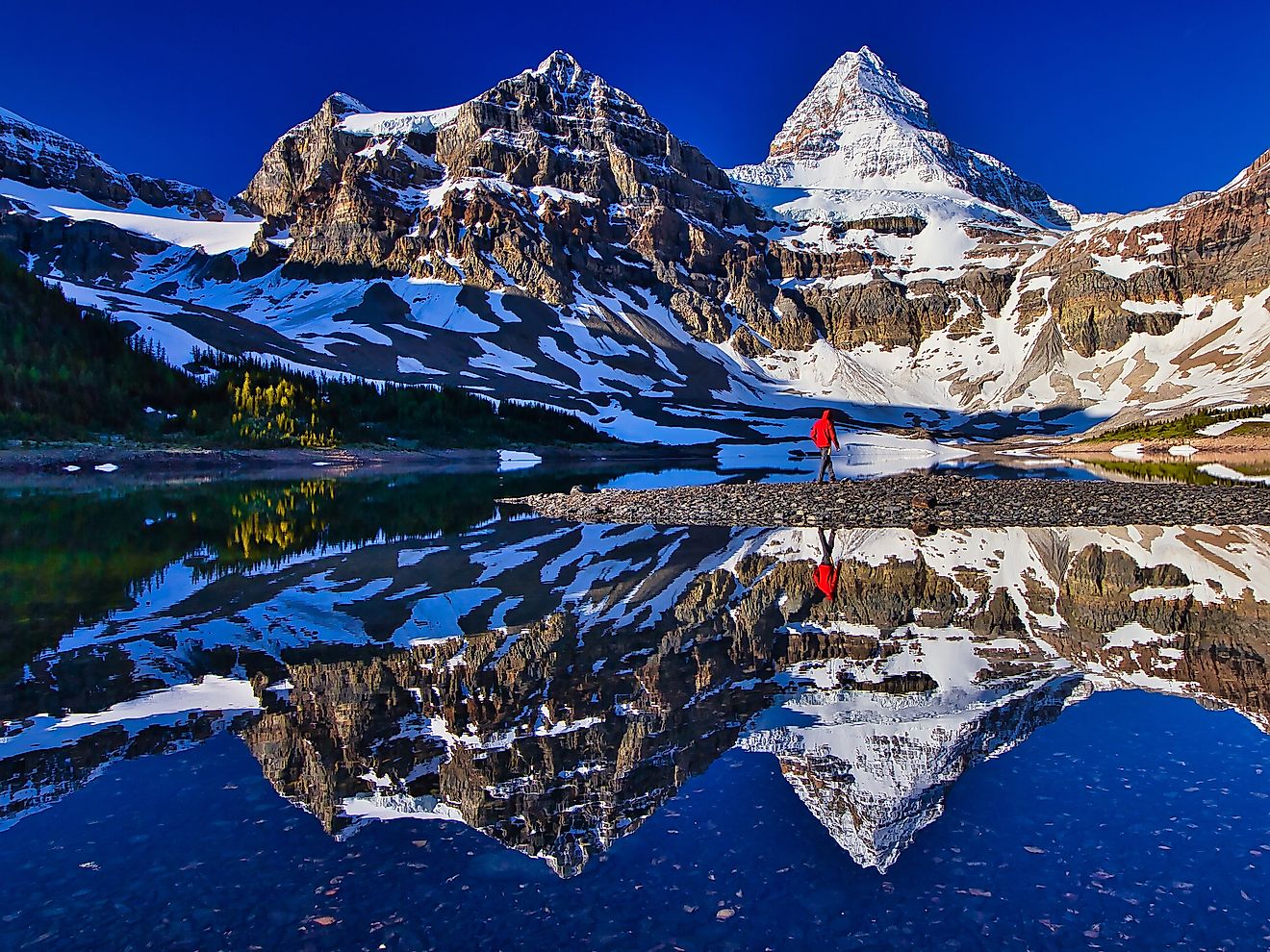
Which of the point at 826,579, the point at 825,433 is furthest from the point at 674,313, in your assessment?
the point at 826,579

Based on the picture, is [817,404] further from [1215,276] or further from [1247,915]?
[1247,915]

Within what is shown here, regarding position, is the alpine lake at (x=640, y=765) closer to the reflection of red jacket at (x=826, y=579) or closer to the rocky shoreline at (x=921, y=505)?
the reflection of red jacket at (x=826, y=579)

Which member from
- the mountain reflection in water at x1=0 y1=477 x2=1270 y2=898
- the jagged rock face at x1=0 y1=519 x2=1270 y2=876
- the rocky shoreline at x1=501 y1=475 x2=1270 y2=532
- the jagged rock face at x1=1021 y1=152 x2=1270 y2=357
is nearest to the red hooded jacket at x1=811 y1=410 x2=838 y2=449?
the rocky shoreline at x1=501 y1=475 x2=1270 y2=532

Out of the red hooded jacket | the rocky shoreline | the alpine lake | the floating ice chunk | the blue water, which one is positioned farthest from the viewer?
the floating ice chunk

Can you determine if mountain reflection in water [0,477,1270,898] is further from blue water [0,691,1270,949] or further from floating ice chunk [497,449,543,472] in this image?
floating ice chunk [497,449,543,472]

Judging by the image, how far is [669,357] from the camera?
171 m

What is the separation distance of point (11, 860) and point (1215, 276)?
8267 inches

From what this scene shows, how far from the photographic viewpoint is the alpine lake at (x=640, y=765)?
4.38 metres

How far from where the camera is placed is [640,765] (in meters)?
6.20

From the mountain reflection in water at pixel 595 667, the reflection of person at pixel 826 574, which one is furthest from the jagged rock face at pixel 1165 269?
the mountain reflection in water at pixel 595 667

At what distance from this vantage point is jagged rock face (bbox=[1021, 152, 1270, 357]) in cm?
16875

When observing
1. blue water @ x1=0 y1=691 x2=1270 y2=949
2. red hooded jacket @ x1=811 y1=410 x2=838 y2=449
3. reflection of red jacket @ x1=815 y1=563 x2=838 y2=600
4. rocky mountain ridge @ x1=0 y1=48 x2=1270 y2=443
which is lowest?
blue water @ x1=0 y1=691 x2=1270 y2=949

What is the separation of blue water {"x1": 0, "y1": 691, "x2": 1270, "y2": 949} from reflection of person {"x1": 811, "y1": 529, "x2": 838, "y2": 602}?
6718 mm

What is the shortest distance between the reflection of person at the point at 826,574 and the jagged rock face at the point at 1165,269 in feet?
595
